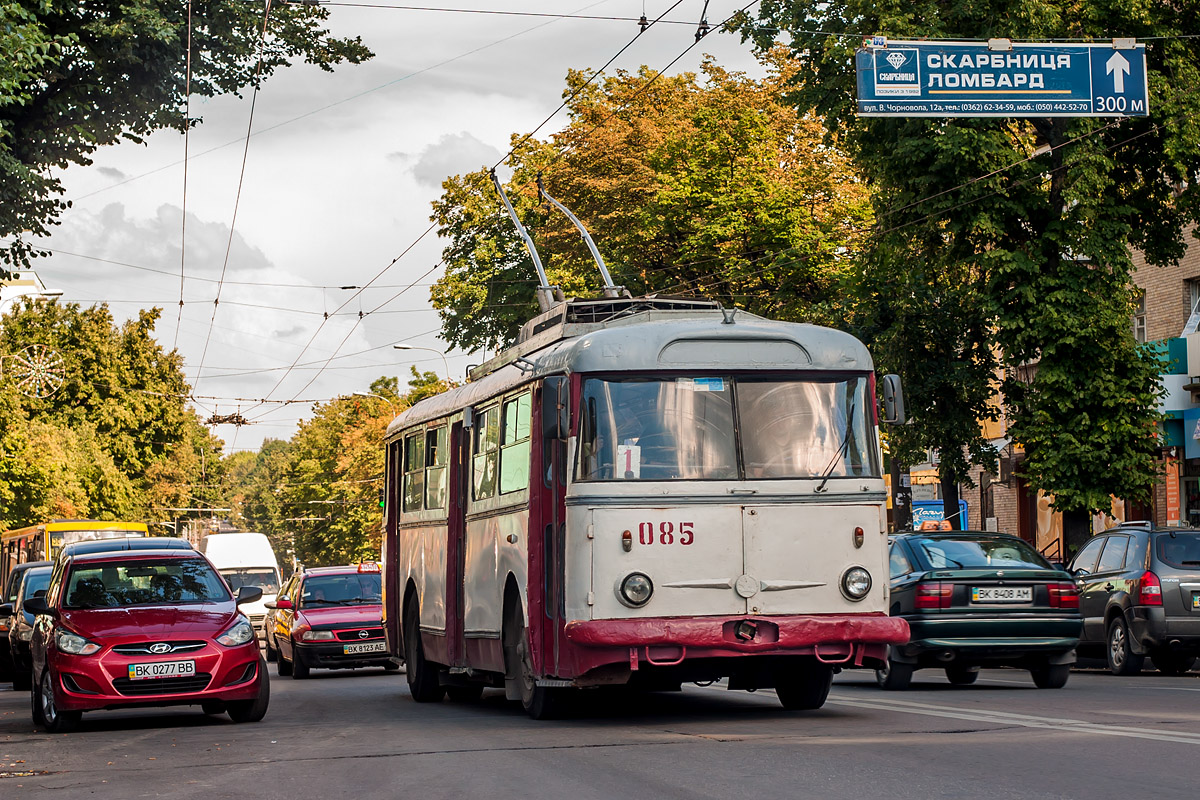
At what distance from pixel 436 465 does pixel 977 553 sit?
5.53 meters

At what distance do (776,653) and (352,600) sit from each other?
17468mm

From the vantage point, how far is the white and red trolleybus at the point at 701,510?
12.8 metres

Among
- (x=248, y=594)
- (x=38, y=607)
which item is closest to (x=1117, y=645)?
(x=248, y=594)

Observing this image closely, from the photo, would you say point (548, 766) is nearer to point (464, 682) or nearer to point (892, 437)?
point (464, 682)

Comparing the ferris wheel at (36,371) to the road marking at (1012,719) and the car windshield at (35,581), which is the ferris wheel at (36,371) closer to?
the car windshield at (35,581)

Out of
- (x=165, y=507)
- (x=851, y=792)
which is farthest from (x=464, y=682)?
(x=165, y=507)

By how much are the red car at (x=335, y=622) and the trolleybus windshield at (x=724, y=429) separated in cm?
1504

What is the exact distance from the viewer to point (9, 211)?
19.9m

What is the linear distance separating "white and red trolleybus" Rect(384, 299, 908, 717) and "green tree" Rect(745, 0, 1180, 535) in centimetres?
1558

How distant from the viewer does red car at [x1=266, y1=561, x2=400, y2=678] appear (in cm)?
2825

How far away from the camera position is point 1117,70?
1898 cm

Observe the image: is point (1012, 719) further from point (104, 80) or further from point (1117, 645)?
point (104, 80)

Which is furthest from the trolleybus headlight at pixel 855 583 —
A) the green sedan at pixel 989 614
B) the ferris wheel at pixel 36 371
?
the ferris wheel at pixel 36 371

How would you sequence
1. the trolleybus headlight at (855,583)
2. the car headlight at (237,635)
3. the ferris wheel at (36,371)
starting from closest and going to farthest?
the trolleybus headlight at (855,583), the car headlight at (237,635), the ferris wheel at (36,371)
